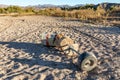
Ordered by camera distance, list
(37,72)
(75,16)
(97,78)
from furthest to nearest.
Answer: (75,16) < (37,72) < (97,78)

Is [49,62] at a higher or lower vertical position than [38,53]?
higher

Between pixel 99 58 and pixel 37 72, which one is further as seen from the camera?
pixel 99 58

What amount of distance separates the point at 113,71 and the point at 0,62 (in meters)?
3.44

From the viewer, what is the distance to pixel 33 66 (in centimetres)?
827

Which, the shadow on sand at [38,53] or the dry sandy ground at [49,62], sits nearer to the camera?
the dry sandy ground at [49,62]

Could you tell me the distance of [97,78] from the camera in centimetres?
715

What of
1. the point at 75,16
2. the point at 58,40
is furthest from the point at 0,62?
the point at 75,16

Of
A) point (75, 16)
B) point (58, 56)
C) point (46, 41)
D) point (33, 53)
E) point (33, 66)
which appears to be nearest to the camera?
point (33, 66)

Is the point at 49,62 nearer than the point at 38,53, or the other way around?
the point at 49,62

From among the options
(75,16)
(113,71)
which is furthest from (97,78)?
(75,16)

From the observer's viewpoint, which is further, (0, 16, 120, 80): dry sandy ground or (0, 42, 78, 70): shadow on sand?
(0, 42, 78, 70): shadow on sand

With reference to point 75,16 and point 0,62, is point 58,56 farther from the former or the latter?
point 75,16

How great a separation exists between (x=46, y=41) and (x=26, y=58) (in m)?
2.06

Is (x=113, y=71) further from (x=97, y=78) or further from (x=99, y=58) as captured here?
(x=99, y=58)
